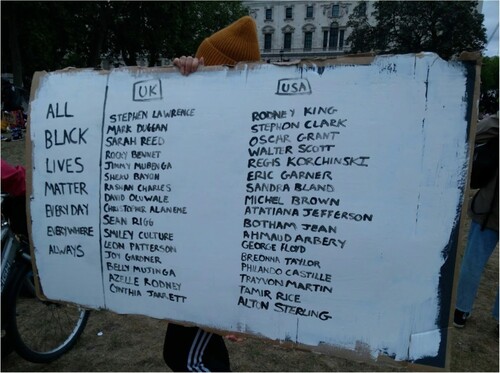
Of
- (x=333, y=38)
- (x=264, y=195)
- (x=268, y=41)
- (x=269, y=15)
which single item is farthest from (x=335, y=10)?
(x=264, y=195)

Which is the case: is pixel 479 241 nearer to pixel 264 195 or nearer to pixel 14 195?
pixel 264 195

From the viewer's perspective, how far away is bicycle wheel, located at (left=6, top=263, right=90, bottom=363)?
7.60 ft

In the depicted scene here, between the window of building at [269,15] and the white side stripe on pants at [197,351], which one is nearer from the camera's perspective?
the white side stripe on pants at [197,351]

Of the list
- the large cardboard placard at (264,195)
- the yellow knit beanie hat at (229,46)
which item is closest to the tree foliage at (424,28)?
the yellow knit beanie hat at (229,46)

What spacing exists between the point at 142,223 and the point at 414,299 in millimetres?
981

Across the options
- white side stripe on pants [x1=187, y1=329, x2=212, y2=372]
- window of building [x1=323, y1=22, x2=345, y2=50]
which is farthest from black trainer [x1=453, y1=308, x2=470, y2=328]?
window of building [x1=323, y1=22, x2=345, y2=50]

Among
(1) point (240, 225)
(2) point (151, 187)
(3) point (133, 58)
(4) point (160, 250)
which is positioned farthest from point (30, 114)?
(3) point (133, 58)

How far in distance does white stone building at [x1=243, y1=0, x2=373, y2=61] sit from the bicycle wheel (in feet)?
219

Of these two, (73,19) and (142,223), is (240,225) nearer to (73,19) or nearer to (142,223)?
(142,223)

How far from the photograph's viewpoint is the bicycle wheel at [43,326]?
2316mm

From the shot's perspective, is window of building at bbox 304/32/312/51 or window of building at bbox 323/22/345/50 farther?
window of building at bbox 304/32/312/51

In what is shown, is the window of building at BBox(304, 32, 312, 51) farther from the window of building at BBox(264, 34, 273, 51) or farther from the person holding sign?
the person holding sign

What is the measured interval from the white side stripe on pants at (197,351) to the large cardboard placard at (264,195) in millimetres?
182

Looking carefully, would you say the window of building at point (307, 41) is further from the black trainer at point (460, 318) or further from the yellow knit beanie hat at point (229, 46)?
the yellow knit beanie hat at point (229, 46)
